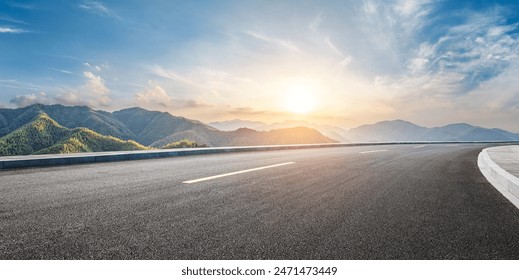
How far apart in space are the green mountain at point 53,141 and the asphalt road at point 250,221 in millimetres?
57601

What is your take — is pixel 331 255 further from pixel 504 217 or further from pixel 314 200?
pixel 504 217

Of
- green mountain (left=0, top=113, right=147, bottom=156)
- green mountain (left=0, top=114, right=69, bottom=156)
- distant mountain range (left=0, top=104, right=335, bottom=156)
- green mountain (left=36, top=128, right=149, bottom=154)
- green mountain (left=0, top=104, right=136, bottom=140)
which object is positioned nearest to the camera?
green mountain (left=0, top=113, right=147, bottom=156)

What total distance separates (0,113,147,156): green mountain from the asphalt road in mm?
57601

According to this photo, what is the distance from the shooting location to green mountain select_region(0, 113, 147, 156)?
209 feet

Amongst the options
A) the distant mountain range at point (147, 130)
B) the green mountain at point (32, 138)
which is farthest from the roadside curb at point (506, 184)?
the distant mountain range at point (147, 130)

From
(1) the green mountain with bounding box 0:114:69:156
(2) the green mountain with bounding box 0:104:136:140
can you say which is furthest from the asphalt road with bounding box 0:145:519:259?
(2) the green mountain with bounding box 0:104:136:140

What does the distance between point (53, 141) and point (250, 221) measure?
10214 cm

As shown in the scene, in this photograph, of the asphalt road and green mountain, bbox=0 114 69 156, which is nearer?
the asphalt road

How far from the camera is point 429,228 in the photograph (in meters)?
2.79

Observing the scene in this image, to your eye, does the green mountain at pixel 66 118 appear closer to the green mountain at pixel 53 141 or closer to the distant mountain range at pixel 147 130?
the distant mountain range at pixel 147 130

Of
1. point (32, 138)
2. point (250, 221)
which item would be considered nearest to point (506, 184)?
point (250, 221)

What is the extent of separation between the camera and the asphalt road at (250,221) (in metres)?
2.19

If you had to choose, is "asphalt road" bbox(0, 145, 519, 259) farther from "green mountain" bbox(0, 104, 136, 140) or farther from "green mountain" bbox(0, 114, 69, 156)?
"green mountain" bbox(0, 104, 136, 140)
